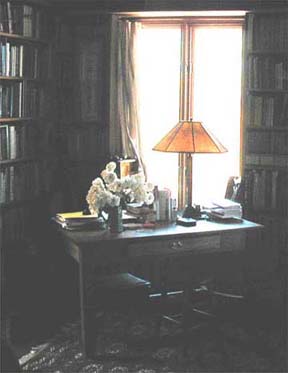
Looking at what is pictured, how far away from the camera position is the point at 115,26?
4887mm

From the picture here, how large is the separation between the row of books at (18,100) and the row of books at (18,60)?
0.08m

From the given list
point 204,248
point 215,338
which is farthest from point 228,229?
point 215,338

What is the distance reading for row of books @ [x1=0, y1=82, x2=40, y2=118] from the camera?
176 inches

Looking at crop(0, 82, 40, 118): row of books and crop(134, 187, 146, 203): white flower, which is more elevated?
crop(0, 82, 40, 118): row of books

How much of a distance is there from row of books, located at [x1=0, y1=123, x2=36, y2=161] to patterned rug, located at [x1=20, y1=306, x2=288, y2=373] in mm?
1287

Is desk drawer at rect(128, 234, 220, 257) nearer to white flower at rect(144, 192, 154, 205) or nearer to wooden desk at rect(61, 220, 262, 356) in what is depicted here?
wooden desk at rect(61, 220, 262, 356)

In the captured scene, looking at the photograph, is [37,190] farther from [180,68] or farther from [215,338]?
[215,338]

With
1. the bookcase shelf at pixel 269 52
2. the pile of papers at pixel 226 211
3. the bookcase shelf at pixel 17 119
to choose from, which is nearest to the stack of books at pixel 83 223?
the pile of papers at pixel 226 211

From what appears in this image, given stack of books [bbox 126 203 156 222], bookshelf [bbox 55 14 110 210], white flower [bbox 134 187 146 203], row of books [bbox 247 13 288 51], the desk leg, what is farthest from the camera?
bookshelf [bbox 55 14 110 210]

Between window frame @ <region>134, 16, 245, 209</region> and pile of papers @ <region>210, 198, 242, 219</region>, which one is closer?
pile of papers @ <region>210, 198, 242, 219</region>

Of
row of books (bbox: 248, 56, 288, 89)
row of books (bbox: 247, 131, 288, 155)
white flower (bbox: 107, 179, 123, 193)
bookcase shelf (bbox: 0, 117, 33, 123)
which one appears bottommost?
white flower (bbox: 107, 179, 123, 193)

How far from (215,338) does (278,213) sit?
1.29m

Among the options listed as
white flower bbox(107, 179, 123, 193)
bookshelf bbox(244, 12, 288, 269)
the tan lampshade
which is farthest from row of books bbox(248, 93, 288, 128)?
white flower bbox(107, 179, 123, 193)

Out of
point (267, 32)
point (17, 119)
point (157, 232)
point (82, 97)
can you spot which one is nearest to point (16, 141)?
point (17, 119)
